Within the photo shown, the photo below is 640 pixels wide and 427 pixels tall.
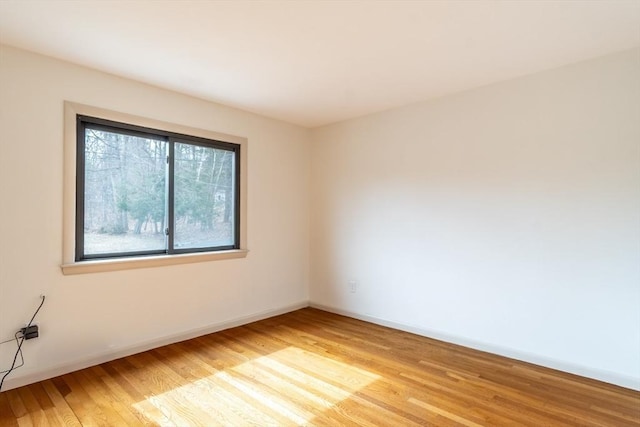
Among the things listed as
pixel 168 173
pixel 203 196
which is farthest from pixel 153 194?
pixel 203 196

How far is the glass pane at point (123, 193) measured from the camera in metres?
2.91

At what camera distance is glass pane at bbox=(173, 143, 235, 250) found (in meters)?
3.49

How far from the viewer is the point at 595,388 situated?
2.50m

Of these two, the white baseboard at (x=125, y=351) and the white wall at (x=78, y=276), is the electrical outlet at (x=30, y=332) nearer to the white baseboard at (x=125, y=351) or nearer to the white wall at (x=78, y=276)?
the white wall at (x=78, y=276)

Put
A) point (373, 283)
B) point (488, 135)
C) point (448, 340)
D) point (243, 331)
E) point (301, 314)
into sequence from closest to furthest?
point (488, 135), point (448, 340), point (243, 331), point (373, 283), point (301, 314)

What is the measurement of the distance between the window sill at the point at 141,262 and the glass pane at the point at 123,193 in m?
0.14

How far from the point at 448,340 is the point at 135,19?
376 cm

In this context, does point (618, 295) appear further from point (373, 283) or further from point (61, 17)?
point (61, 17)

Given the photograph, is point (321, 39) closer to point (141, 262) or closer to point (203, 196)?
point (203, 196)

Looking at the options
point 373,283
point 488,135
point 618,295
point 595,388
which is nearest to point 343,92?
point 488,135

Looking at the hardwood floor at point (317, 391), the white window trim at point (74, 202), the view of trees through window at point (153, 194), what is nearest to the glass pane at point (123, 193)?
the view of trees through window at point (153, 194)

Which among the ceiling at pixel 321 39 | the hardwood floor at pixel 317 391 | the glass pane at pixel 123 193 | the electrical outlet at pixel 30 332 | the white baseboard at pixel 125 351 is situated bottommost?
the hardwood floor at pixel 317 391

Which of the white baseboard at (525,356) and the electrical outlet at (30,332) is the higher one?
the electrical outlet at (30,332)

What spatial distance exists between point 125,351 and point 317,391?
1803mm
